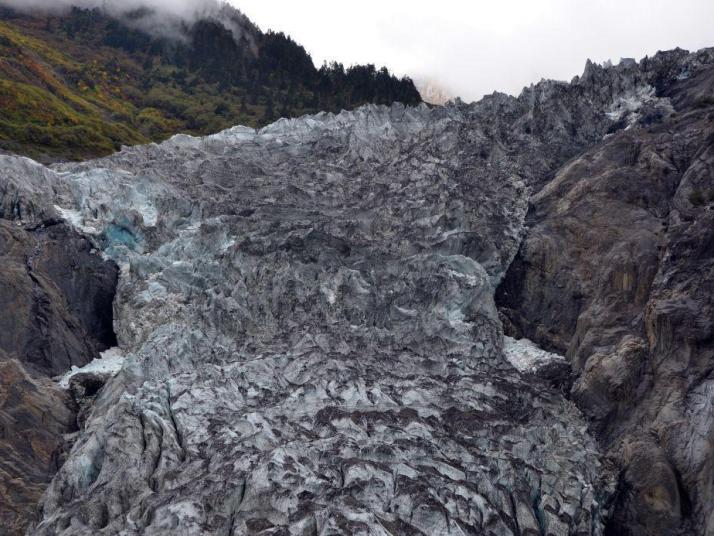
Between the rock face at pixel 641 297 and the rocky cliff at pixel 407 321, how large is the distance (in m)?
0.13

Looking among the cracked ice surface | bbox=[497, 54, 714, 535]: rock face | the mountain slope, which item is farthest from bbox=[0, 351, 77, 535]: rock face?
the mountain slope

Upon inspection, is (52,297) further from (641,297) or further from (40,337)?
(641,297)

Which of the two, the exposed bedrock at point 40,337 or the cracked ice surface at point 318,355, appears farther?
the exposed bedrock at point 40,337

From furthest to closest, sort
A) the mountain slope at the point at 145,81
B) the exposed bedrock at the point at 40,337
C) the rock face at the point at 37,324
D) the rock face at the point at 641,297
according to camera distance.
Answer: the mountain slope at the point at 145,81
the rock face at the point at 37,324
the exposed bedrock at the point at 40,337
the rock face at the point at 641,297

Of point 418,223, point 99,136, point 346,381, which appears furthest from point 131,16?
point 346,381

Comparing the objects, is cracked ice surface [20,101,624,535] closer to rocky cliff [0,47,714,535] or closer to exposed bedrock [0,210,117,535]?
rocky cliff [0,47,714,535]

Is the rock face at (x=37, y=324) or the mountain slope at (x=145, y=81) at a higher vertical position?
the mountain slope at (x=145, y=81)

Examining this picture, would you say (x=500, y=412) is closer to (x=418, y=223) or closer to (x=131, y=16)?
(x=418, y=223)

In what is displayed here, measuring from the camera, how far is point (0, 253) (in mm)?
43656

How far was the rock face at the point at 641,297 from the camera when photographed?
98.6ft

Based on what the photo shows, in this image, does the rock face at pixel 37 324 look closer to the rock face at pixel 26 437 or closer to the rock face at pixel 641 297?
the rock face at pixel 26 437

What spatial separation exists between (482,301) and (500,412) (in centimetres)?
931

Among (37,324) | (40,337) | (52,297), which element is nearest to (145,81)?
(52,297)

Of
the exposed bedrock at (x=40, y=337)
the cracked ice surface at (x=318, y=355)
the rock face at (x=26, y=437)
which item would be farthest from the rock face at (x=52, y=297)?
the rock face at (x=26, y=437)
